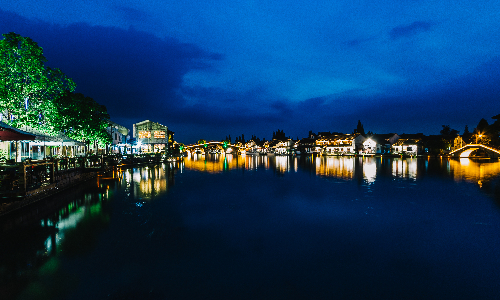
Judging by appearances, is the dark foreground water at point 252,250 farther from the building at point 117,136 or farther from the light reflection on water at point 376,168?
the building at point 117,136

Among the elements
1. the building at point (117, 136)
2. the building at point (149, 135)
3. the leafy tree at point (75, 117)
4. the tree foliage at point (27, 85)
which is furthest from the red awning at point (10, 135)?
the building at point (149, 135)

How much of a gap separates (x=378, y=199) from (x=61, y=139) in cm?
2265

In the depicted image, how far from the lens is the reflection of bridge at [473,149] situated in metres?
51.5

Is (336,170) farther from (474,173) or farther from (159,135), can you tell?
(159,135)

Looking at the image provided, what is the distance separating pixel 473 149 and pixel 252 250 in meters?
70.2

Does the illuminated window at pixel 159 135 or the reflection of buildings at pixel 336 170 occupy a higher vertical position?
the illuminated window at pixel 159 135

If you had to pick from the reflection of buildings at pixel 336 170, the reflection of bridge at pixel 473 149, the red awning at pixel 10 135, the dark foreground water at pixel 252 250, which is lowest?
the dark foreground water at pixel 252 250

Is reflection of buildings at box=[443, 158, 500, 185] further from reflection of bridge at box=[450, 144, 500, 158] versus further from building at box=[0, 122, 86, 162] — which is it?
building at box=[0, 122, 86, 162]

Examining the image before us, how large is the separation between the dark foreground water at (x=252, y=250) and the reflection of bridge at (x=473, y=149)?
51601 millimetres

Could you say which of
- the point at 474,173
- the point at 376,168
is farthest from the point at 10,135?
the point at 474,173

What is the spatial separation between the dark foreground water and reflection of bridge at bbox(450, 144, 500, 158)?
5160cm

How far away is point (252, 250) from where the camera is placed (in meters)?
7.66

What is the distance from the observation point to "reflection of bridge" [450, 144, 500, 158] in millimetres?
51456

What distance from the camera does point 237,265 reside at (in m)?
6.69
